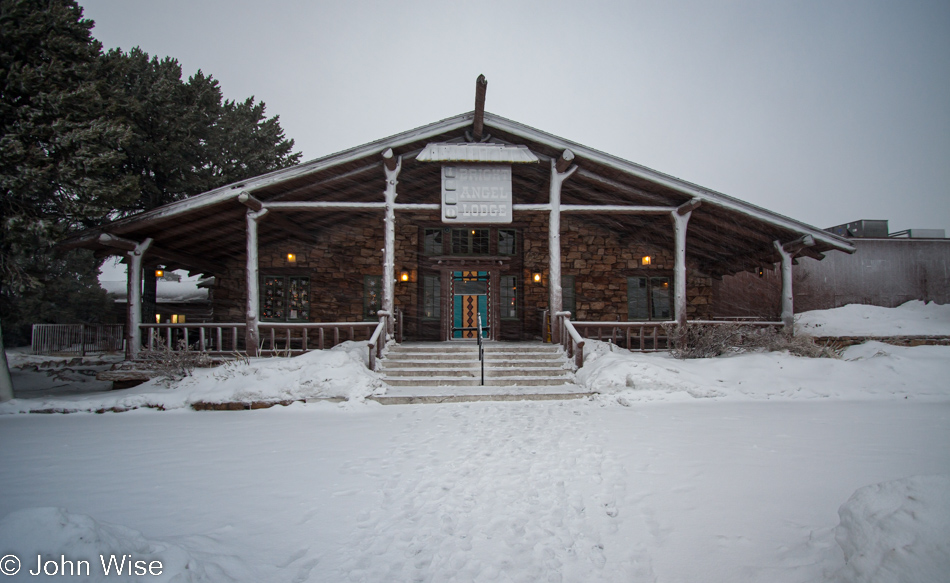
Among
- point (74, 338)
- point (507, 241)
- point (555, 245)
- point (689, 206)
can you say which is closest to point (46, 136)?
point (555, 245)

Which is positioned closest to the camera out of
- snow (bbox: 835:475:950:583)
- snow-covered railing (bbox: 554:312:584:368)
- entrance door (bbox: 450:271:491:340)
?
snow (bbox: 835:475:950:583)

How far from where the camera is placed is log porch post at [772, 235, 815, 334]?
9.82 meters

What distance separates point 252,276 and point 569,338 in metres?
7.10

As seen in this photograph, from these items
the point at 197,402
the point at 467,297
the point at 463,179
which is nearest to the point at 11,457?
the point at 197,402

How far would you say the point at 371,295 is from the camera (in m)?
13.1

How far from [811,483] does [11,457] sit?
24.0 feet

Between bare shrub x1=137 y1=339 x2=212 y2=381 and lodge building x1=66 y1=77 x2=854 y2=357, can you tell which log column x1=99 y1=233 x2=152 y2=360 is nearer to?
lodge building x1=66 y1=77 x2=854 y2=357

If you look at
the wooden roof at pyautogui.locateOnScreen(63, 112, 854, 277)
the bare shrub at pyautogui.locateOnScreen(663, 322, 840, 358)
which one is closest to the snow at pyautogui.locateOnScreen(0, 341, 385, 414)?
the wooden roof at pyautogui.locateOnScreen(63, 112, 854, 277)

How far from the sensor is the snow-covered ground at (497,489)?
2.23 metres

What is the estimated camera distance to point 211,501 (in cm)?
322

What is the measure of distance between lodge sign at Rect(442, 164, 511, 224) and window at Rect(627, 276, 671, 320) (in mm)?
5740

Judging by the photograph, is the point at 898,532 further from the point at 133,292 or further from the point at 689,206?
the point at 133,292

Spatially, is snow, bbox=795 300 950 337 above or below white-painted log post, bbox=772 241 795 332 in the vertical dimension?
below

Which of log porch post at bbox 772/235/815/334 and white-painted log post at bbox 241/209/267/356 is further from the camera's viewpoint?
log porch post at bbox 772/235/815/334
